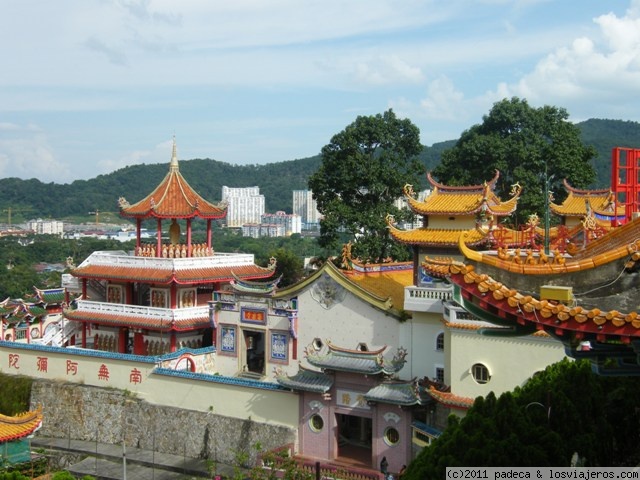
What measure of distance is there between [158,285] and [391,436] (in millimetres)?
12020

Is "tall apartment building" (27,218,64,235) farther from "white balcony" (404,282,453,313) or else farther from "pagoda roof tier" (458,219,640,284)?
"pagoda roof tier" (458,219,640,284)

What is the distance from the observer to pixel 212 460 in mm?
23375

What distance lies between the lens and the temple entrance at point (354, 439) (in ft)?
69.9

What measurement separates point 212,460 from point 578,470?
15.2m

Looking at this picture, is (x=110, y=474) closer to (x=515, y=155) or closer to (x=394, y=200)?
(x=394, y=200)

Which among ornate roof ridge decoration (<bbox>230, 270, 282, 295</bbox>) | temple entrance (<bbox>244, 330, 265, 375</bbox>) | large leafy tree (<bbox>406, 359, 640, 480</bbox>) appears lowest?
temple entrance (<bbox>244, 330, 265, 375</bbox>)

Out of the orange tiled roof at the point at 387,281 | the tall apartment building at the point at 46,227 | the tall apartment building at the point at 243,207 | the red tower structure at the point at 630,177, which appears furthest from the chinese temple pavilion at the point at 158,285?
the tall apartment building at the point at 243,207

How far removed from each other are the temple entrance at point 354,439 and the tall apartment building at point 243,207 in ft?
535

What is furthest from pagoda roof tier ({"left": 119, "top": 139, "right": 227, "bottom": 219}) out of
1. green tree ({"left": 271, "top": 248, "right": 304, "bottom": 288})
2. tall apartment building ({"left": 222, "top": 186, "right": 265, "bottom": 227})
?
tall apartment building ({"left": 222, "top": 186, "right": 265, "bottom": 227})

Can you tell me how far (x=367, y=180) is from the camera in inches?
1465

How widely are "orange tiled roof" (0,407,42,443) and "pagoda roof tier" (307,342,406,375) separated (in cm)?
769

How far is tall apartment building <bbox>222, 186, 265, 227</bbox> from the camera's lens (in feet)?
611

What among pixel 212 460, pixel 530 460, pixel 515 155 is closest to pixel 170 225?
pixel 212 460

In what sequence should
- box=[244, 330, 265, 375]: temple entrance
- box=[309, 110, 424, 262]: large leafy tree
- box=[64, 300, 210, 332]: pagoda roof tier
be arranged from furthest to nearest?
1. box=[309, 110, 424, 262]: large leafy tree
2. box=[64, 300, 210, 332]: pagoda roof tier
3. box=[244, 330, 265, 375]: temple entrance
